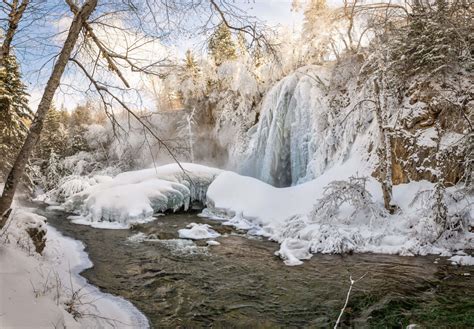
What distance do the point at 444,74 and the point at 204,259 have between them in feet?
24.1

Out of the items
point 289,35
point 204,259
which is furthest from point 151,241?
point 289,35

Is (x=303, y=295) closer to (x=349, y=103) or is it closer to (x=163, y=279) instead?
(x=163, y=279)

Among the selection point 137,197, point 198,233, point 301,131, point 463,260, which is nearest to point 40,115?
point 198,233

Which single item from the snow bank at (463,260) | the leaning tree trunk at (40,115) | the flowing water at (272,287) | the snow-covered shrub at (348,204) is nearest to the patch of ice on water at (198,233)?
the flowing water at (272,287)

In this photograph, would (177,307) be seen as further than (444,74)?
No

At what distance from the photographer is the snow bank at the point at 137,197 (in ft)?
38.2

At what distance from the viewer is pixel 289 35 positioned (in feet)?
64.1

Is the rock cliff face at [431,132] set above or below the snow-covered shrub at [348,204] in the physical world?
above

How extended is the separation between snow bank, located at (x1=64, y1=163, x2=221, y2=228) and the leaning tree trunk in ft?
21.8

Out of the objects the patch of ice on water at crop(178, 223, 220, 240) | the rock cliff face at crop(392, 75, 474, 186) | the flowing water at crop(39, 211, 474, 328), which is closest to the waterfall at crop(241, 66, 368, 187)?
the rock cliff face at crop(392, 75, 474, 186)

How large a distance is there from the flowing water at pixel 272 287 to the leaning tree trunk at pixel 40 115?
2.25 metres

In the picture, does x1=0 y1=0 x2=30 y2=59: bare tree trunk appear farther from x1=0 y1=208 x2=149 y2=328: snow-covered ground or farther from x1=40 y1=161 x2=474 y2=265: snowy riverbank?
x1=40 y1=161 x2=474 y2=265: snowy riverbank

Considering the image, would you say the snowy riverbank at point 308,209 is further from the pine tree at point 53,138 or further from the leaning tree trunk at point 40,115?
the pine tree at point 53,138

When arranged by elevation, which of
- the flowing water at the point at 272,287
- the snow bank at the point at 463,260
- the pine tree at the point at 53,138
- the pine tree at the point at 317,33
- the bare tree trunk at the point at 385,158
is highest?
the pine tree at the point at 317,33
